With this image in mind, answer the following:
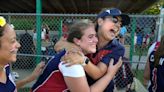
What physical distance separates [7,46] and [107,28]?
957 millimetres

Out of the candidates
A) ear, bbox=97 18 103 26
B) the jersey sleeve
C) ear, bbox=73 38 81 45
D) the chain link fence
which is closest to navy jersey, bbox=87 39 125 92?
ear, bbox=97 18 103 26

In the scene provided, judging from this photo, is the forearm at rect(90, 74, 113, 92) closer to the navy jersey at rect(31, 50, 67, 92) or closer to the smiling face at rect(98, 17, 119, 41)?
the navy jersey at rect(31, 50, 67, 92)

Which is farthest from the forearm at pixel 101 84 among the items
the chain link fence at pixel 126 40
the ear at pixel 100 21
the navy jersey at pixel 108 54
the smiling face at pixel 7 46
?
the chain link fence at pixel 126 40

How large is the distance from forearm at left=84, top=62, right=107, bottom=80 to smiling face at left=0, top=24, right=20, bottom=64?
58 cm

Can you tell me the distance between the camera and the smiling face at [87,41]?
2.48 meters

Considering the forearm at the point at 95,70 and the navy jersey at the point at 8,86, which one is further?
the forearm at the point at 95,70

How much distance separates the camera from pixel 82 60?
2365mm

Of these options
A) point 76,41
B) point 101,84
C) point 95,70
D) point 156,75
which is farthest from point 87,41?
point 156,75

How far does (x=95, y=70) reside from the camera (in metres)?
2.55

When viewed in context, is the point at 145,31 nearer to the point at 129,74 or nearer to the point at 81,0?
the point at 129,74

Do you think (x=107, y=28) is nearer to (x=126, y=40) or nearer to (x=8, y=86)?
(x=8, y=86)

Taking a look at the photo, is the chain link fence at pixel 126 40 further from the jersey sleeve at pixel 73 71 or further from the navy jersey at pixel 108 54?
the jersey sleeve at pixel 73 71

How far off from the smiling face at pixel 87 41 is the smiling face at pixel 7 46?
50 cm

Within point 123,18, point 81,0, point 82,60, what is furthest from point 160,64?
point 81,0
